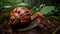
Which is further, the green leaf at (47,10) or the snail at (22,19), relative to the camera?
the green leaf at (47,10)

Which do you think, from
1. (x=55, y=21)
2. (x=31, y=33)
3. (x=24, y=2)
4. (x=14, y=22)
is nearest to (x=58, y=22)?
(x=55, y=21)

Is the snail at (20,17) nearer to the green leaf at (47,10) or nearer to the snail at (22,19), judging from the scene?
the snail at (22,19)

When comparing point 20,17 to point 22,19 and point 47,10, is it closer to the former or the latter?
point 22,19

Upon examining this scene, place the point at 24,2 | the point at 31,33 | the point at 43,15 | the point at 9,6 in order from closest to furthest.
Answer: the point at 31,33, the point at 43,15, the point at 9,6, the point at 24,2

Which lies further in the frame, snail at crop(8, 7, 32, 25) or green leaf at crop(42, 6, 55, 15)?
green leaf at crop(42, 6, 55, 15)

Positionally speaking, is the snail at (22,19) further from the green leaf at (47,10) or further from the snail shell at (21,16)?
the green leaf at (47,10)

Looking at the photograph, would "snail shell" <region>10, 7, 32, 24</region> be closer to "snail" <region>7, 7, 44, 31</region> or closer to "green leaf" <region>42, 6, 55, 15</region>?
"snail" <region>7, 7, 44, 31</region>

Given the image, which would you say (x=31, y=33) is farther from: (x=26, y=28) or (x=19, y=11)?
(x=19, y=11)

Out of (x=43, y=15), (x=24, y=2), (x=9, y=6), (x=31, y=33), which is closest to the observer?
(x=31, y=33)

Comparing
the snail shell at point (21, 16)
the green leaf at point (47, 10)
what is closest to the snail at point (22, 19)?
the snail shell at point (21, 16)

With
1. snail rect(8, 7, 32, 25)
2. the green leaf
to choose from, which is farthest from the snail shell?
the green leaf

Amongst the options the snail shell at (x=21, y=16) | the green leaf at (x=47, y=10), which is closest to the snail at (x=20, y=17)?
the snail shell at (x=21, y=16)
